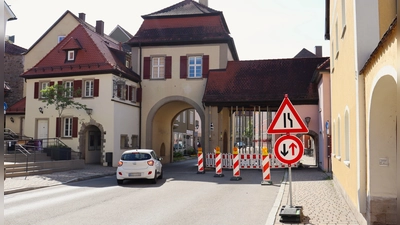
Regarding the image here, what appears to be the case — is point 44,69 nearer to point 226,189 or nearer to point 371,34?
point 226,189

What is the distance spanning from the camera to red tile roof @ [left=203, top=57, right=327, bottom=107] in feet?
87.0

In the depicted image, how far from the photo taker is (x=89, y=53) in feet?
94.2

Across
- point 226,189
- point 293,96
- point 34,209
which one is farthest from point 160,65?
point 34,209

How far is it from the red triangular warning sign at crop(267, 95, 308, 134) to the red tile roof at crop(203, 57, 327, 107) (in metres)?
17.4

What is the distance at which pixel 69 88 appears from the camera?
26969 millimetres

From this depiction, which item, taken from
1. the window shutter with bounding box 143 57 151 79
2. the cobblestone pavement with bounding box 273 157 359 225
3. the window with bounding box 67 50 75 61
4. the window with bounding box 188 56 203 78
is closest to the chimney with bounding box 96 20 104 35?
the window with bounding box 67 50 75 61

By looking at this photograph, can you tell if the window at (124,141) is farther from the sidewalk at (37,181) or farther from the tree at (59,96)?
the sidewalk at (37,181)

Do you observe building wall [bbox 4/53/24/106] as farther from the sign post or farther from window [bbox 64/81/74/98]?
the sign post

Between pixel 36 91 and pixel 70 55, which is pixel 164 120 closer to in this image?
pixel 70 55

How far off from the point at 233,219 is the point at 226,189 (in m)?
5.98

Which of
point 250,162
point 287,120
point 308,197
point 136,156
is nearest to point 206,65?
point 250,162

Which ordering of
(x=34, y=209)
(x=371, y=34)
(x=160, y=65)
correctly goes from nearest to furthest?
(x=371, y=34), (x=34, y=209), (x=160, y=65)

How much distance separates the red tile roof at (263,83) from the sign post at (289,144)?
17383mm

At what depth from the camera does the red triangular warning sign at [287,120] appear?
29.7ft
